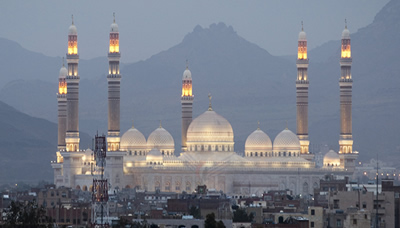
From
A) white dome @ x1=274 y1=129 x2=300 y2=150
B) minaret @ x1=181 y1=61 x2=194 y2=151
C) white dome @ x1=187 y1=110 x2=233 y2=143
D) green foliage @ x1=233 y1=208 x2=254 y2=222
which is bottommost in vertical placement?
green foliage @ x1=233 y1=208 x2=254 y2=222

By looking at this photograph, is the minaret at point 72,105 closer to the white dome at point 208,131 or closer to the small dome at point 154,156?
the small dome at point 154,156

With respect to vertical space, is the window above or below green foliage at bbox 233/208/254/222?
below

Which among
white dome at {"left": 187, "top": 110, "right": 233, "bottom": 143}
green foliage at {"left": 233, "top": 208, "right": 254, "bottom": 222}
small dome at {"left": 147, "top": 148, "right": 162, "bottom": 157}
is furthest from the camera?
small dome at {"left": 147, "top": 148, "right": 162, "bottom": 157}

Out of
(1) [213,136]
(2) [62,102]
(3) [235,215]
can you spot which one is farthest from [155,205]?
(2) [62,102]

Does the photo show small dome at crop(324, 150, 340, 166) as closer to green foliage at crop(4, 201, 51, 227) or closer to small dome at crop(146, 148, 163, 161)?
small dome at crop(146, 148, 163, 161)

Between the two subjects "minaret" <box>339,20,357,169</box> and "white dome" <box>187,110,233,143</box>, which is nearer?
"minaret" <box>339,20,357,169</box>

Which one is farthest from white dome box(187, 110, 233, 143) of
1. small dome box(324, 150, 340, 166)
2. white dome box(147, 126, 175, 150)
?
small dome box(324, 150, 340, 166)

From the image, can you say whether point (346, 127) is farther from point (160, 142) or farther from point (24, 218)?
point (24, 218)

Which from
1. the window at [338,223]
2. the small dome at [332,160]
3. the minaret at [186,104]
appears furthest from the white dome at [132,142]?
the window at [338,223]
